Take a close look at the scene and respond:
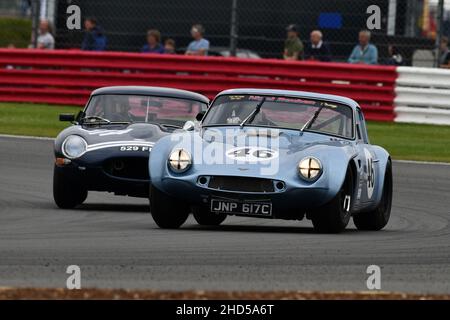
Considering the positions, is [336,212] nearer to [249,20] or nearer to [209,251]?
[209,251]

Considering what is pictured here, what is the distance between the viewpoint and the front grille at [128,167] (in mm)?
12109

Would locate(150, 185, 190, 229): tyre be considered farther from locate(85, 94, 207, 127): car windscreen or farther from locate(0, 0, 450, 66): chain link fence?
locate(0, 0, 450, 66): chain link fence

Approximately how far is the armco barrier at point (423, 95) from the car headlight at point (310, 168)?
441 inches

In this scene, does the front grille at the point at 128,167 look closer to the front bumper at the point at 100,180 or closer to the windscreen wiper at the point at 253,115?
the front bumper at the point at 100,180

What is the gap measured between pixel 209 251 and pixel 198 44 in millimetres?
13632

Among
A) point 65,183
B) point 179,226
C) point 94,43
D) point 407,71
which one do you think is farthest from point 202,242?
point 94,43

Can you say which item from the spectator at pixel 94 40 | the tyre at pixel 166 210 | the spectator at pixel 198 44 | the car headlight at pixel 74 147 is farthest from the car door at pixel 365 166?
the spectator at pixel 94 40

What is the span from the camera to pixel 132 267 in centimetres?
812

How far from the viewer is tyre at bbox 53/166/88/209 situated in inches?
479

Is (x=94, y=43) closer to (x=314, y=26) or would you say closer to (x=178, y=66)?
(x=178, y=66)

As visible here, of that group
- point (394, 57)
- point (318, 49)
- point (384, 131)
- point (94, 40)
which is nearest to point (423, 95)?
point (384, 131)

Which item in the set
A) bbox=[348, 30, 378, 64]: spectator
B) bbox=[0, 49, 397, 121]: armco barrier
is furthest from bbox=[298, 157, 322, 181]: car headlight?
bbox=[348, 30, 378, 64]: spectator
